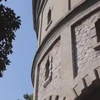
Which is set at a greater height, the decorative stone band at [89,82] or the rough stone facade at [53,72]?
the rough stone facade at [53,72]

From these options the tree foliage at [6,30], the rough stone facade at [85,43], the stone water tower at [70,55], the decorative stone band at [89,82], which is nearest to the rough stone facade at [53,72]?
the stone water tower at [70,55]

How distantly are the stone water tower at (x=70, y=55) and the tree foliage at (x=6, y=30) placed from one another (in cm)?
283

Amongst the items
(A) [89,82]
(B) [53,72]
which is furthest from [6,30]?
(B) [53,72]

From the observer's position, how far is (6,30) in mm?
7328

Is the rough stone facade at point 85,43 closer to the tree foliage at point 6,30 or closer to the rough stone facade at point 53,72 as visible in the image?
the rough stone facade at point 53,72

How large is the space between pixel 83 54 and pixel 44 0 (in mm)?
5388

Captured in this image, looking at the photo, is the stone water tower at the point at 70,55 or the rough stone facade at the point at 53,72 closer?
the stone water tower at the point at 70,55

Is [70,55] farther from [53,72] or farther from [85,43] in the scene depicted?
[53,72]

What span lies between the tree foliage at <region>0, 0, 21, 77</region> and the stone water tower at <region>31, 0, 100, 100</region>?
9.28 ft

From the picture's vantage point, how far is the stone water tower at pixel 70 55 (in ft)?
31.0

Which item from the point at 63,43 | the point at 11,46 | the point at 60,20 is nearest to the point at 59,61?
the point at 63,43

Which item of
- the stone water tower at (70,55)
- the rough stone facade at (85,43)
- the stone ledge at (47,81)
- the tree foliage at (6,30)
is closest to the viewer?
the tree foliage at (6,30)

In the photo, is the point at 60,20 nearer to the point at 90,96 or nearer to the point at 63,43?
the point at 63,43

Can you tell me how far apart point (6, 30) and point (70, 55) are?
3557mm
